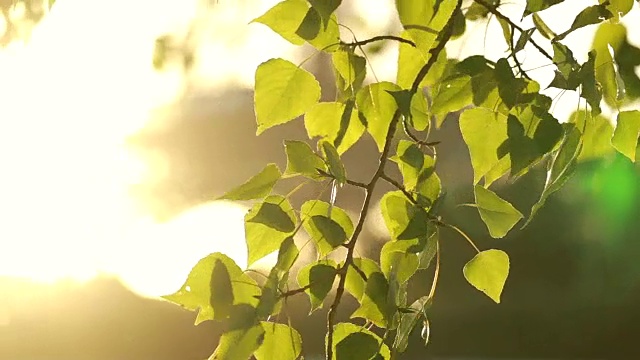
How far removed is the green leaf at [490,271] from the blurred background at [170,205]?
475 millimetres

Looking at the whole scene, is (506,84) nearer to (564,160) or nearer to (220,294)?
(564,160)

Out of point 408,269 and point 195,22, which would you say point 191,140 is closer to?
point 195,22

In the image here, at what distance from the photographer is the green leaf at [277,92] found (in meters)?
0.36

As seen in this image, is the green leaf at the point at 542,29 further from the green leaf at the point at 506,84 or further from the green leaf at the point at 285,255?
the green leaf at the point at 285,255

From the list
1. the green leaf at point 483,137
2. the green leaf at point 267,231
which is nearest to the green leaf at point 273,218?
the green leaf at point 267,231

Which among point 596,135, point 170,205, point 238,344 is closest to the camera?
point 238,344

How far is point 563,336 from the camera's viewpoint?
0.95m

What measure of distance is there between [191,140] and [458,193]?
365 millimetres

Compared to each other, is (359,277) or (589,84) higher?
(589,84)

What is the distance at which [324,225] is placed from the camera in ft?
1.16

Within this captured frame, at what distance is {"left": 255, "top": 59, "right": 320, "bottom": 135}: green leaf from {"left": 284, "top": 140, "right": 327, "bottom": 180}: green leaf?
0.02 metres

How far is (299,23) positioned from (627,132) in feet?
0.68

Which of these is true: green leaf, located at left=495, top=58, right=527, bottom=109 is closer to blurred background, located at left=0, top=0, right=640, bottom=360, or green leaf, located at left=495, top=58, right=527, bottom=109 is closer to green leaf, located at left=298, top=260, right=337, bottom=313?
green leaf, located at left=298, top=260, right=337, bottom=313

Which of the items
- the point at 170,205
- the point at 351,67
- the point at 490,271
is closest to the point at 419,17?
the point at 351,67
